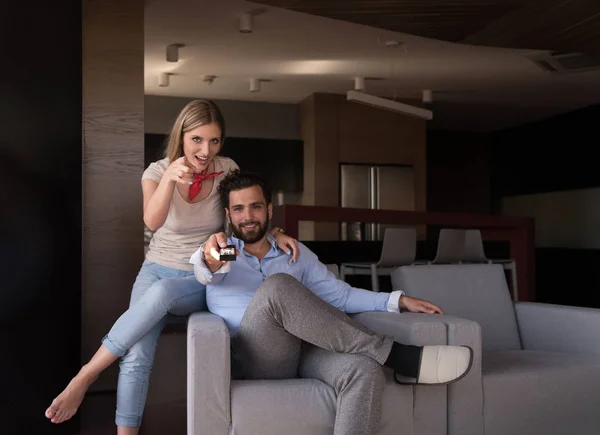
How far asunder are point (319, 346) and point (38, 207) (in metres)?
1.43

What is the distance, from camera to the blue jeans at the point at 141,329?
98.4 inches

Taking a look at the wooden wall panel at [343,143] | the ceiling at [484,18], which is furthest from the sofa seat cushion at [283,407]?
the wooden wall panel at [343,143]

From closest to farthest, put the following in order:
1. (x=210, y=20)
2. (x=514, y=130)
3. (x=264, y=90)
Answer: (x=210, y=20) → (x=264, y=90) → (x=514, y=130)

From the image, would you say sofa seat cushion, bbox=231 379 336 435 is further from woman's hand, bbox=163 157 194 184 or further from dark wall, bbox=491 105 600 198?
dark wall, bbox=491 105 600 198

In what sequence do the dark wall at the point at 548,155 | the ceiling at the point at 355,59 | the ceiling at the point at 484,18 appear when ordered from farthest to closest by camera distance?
the dark wall at the point at 548,155, the ceiling at the point at 355,59, the ceiling at the point at 484,18

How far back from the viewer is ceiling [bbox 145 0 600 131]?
5258mm

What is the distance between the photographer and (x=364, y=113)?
937cm

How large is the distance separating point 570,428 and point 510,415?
11.1 inches

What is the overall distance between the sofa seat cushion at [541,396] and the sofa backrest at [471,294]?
40cm

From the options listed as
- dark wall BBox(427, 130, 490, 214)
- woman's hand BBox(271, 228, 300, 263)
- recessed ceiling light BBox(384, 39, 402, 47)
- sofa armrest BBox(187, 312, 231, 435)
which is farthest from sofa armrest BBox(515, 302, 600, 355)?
dark wall BBox(427, 130, 490, 214)

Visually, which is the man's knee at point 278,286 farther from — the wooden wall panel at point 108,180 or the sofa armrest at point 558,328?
the wooden wall panel at point 108,180

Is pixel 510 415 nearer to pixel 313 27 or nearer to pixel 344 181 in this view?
pixel 313 27

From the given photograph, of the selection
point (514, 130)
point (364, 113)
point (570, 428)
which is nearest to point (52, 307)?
point (570, 428)

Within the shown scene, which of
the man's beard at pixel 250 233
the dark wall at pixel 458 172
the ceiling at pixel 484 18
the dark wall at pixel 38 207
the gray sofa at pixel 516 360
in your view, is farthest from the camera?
the dark wall at pixel 458 172
